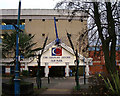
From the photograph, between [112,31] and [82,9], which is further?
[82,9]

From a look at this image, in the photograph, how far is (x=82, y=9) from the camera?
8.84m

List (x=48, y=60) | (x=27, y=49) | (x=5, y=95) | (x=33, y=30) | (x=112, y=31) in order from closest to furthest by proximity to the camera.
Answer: (x=112, y=31)
(x=5, y=95)
(x=27, y=49)
(x=33, y=30)
(x=48, y=60)

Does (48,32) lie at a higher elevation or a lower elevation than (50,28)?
lower

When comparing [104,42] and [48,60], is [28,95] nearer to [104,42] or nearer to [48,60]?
[104,42]

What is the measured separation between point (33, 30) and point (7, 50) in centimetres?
975

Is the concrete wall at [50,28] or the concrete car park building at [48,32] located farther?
the concrete car park building at [48,32]

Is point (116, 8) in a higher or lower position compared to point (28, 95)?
higher

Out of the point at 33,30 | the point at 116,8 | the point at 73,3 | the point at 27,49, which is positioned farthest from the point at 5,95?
the point at 33,30

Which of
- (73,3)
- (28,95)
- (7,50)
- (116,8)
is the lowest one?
(28,95)

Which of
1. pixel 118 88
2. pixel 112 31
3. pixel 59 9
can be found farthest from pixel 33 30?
pixel 118 88

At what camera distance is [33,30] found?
65.1ft

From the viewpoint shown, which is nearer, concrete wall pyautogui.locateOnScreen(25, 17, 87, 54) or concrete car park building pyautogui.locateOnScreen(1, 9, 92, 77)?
concrete wall pyautogui.locateOnScreen(25, 17, 87, 54)

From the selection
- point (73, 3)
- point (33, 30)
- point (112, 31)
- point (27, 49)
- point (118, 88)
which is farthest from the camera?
point (33, 30)

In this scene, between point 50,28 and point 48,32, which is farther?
point 50,28
